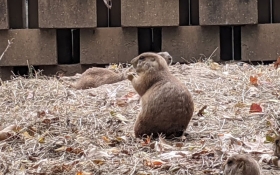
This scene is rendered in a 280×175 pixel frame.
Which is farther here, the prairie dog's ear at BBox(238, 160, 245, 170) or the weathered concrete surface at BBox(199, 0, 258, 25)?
the weathered concrete surface at BBox(199, 0, 258, 25)

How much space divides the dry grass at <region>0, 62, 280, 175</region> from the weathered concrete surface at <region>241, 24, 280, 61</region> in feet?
2.63

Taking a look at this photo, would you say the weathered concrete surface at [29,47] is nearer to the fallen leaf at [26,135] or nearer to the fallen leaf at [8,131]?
the fallen leaf at [8,131]

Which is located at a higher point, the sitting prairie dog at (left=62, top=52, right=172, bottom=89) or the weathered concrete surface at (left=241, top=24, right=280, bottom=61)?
the weathered concrete surface at (left=241, top=24, right=280, bottom=61)

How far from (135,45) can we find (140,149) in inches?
159

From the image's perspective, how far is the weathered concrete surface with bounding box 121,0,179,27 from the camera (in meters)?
8.58

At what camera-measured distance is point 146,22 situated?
8602 millimetres

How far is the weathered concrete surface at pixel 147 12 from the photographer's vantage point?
858 cm

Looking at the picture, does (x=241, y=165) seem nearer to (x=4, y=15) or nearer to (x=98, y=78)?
(x=98, y=78)

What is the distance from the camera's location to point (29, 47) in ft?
28.6

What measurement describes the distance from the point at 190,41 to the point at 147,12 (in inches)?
26.0

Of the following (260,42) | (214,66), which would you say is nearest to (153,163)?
(214,66)

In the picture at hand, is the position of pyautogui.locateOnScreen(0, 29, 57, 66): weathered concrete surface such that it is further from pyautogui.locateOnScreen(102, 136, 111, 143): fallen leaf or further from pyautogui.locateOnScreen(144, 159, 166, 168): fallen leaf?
pyautogui.locateOnScreen(144, 159, 166, 168): fallen leaf

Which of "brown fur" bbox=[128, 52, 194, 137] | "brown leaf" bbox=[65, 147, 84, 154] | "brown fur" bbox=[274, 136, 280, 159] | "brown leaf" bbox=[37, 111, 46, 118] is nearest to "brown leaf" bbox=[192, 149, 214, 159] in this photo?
"brown fur" bbox=[274, 136, 280, 159]

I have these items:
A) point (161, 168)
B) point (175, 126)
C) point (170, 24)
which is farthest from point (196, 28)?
point (161, 168)
